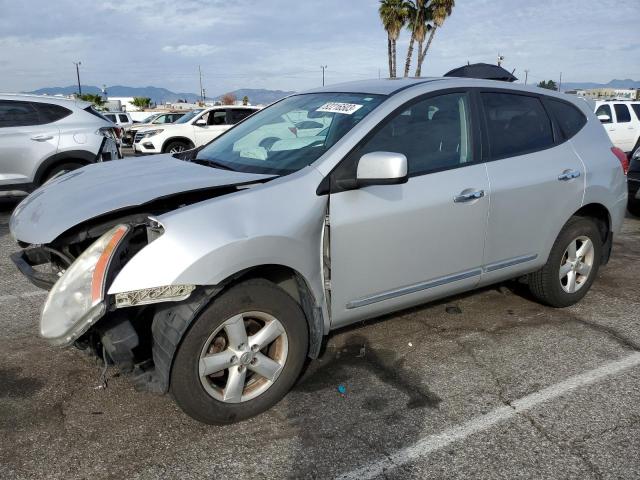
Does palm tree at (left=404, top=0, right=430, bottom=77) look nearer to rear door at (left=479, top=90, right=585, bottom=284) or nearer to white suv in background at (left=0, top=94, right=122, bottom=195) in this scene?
white suv in background at (left=0, top=94, right=122, bottom=195)

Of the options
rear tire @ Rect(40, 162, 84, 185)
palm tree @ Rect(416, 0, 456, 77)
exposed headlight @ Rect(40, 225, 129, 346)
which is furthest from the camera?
palm tree @ Rect(416, 0, 456, 77)

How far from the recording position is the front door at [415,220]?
2.95 m

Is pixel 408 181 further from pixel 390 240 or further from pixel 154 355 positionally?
pixel 154 355

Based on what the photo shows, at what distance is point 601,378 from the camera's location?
3.27m

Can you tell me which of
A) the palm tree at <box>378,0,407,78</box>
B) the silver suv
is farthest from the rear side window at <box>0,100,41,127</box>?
the palm tree at <box>378,0,407,78</box>

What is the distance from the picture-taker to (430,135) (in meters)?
3.36

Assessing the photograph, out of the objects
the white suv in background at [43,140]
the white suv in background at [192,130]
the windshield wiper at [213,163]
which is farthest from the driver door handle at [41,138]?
the white suv in background at [192,130]

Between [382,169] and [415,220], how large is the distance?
1.67 feet

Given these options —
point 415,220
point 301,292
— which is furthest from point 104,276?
point 415,220

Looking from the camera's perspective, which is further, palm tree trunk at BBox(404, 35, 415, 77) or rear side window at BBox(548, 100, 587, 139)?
palm tree trunk at BBox(404, 35, 415, 77)

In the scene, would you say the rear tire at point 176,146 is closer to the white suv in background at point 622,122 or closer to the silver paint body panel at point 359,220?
the white suv in background at point 622,122

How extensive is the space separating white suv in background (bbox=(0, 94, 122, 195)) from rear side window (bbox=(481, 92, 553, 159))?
600 cm

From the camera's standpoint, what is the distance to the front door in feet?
9.67

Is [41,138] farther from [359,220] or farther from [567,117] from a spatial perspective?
[567,117]
